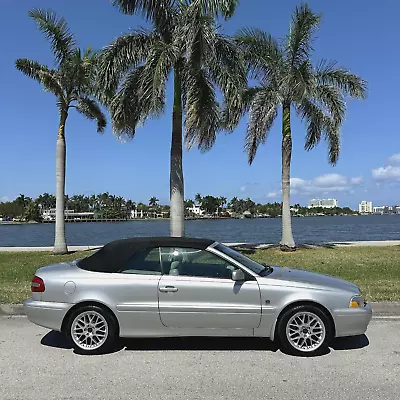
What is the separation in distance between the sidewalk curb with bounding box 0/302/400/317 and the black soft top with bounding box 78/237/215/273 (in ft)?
7.87

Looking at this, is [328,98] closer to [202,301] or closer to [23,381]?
[202,301]

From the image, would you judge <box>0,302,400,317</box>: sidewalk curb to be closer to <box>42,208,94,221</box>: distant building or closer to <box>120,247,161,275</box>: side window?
<box>120,247,161,275</box>: side window

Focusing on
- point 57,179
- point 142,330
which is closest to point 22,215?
point 57,179

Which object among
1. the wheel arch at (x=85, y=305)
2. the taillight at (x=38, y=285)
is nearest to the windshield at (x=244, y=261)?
the wheel arch at (x=85, y=305)

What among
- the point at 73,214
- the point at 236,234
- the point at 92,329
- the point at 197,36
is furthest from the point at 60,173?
the point at 73,214

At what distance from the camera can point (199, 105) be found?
51.1 feet

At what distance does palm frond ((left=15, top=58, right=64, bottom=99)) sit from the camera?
1828 cm

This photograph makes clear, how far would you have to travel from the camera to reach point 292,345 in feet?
17.6

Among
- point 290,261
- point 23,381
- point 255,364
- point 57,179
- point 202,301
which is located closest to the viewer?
point 23,381

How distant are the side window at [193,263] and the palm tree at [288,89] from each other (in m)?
13.4

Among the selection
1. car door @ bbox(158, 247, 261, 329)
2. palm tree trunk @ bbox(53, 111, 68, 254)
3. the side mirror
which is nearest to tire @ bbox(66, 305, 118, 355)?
car door @ bbox(158, 247, 261, 329)

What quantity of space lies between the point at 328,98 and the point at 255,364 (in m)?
15.7

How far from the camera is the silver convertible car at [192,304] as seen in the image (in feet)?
17.7

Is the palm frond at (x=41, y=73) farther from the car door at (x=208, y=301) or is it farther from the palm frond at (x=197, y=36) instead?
the car door at (x=208, y=301)
